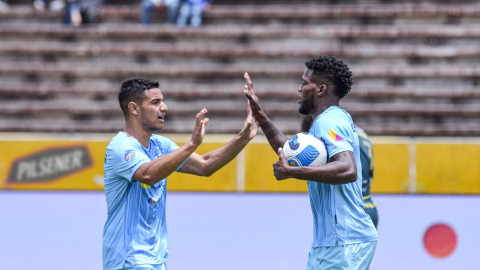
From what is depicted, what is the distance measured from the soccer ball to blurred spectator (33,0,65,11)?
12.3 m

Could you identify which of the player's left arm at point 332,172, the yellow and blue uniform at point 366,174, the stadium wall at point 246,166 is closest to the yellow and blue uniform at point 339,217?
the player's left arm at point 332,172

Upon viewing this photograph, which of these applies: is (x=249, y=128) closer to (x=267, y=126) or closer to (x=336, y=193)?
(x=267, y=126)

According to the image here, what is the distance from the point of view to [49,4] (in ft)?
47.2

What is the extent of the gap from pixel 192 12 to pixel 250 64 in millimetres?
1998

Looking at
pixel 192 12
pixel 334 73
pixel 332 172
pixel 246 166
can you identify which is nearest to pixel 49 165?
pixel 246 166

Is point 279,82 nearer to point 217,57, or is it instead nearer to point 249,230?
point 217,57

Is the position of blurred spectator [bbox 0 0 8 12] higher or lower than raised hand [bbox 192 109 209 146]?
higher

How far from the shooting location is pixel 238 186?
10.1m

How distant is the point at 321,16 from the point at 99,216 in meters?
7.62

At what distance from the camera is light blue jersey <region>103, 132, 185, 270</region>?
3.48 m

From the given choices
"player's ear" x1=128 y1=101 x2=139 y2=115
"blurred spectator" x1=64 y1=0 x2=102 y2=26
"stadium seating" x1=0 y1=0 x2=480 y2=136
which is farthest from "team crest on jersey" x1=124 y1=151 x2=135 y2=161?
"blurred spectator" x1=64 y1=0 x2=102 y2=26

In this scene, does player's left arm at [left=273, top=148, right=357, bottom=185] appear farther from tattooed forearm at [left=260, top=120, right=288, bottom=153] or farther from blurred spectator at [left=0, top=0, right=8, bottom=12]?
blurred spectator at [left=0, top=0, right=8, bottom=12]

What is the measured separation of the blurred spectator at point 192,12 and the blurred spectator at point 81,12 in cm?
217

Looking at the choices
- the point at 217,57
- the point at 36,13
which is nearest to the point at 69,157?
the point at 217,57
